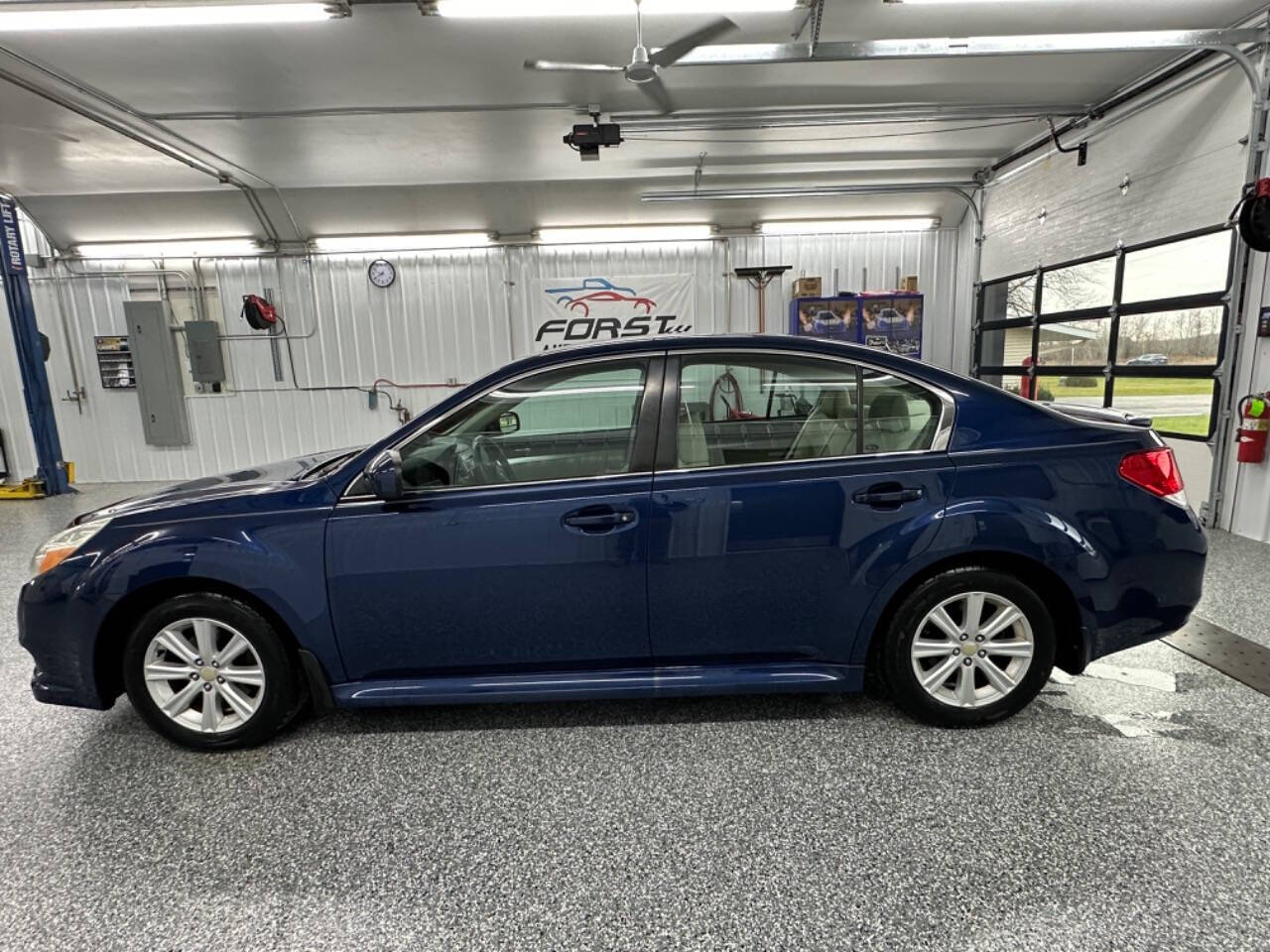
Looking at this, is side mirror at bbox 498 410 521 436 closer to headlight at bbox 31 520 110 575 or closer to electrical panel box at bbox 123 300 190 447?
headlight at bbox 31 520 110 575

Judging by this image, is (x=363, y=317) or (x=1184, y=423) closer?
(x=1184, y=423)

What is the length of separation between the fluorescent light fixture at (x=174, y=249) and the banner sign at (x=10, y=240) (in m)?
0.81

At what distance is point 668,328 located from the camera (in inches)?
305

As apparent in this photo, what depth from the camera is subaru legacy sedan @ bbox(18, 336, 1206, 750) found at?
201 cm

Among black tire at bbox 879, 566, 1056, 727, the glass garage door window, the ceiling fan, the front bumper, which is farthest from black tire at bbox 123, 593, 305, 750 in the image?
the glass garage door window

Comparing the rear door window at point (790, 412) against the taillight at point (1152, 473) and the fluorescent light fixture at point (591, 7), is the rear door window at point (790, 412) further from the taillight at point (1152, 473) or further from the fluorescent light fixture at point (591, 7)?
the fluorescent light fixture at point (591, 7)

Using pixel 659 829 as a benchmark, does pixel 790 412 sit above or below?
above

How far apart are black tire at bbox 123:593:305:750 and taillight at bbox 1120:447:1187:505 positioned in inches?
115

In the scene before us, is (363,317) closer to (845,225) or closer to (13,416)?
(13,416)

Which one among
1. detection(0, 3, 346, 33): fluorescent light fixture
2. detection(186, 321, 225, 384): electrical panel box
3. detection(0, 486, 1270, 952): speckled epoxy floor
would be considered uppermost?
detection(0, 3, 346, 33): fluorescent light fixture

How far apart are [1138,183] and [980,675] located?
520 centimetres

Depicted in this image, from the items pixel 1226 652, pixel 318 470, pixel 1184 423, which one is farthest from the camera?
pixel 1184 423

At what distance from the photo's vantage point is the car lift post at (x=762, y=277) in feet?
23.9

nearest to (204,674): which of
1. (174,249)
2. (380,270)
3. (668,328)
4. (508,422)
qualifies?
(508,422)
